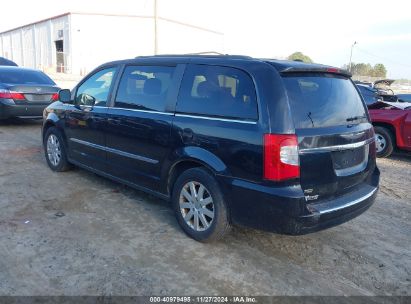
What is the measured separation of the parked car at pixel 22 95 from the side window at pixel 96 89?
4.74 metres

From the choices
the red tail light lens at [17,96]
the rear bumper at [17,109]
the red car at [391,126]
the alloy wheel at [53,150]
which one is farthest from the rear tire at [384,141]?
the red tail light lens at [17,96]

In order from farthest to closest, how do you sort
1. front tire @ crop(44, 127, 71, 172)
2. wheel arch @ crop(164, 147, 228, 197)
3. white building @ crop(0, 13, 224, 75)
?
white building @ crop(0, 13, 224, 75) → front tire @ crop(44, 127, 71, 172) → wheel arch @ crop(164, 147, 228, 197)

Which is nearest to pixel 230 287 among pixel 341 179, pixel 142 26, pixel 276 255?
pixel 276 255

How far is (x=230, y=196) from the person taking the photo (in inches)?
133

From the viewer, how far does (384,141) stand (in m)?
7.76

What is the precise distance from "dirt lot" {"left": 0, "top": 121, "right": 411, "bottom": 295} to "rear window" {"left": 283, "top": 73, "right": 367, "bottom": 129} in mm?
1259

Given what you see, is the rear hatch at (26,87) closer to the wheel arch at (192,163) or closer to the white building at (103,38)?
the wheel arch at (192,163)

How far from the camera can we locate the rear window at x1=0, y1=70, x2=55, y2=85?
9.66 m

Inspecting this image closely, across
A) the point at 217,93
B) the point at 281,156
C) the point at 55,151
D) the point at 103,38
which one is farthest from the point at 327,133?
the point at 103,38

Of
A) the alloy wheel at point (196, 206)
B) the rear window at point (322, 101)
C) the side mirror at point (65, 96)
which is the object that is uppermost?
the rear window at point (322, 101)

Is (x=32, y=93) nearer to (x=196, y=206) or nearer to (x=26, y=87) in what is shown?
(x=26, y=87)

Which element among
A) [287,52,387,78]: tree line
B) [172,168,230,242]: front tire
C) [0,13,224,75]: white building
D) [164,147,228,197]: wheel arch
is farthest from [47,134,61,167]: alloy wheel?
[287,52,387,78]: tree line

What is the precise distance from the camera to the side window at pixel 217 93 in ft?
10.8

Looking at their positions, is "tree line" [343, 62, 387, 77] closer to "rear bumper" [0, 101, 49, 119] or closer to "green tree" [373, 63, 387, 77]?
"green tree" [373, 63, 387, 77]
